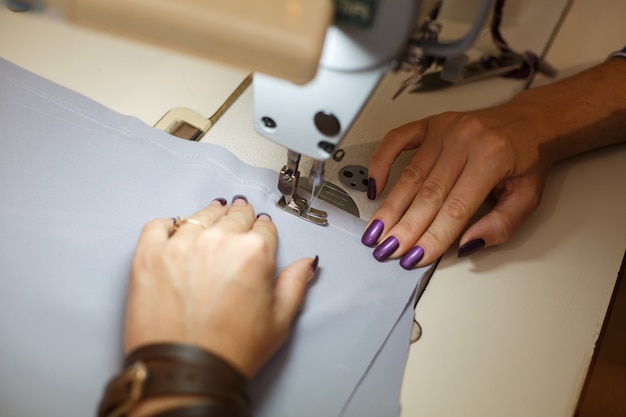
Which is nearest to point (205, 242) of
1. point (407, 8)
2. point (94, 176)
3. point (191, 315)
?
point (191, 315)

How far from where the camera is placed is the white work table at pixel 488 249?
2.42 ft

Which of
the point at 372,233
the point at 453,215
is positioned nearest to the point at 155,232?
the point at 372,233

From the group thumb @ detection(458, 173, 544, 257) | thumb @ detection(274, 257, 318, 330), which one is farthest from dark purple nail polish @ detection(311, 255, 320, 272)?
thumb @ detection(458, 173, 544, 257)

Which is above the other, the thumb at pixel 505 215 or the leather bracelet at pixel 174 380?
the thumb at pixel 505 215

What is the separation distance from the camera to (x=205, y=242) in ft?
2.34

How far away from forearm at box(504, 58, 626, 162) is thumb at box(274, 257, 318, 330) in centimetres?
46

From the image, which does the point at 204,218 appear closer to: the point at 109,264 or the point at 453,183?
the point at 109,264

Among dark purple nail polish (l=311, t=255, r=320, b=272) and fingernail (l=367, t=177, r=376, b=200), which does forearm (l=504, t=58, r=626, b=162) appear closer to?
fingernail (l=367, t=177, r=376, b=200)

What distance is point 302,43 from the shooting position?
496mm

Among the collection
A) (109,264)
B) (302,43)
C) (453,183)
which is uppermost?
(302,43)

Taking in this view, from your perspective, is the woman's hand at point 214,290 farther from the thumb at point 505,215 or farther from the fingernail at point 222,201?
the thumb at point 505,215

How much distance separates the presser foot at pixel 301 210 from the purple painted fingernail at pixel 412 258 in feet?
0.43

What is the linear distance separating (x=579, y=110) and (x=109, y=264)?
2.70 ft

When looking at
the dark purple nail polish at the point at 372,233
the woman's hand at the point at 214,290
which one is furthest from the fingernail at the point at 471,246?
the woman's hand at the point at 214,290
